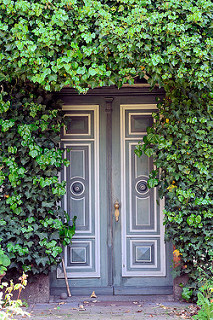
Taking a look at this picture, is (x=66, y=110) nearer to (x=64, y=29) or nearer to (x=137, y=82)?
(x=137, y=82)

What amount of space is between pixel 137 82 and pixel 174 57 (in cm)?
125

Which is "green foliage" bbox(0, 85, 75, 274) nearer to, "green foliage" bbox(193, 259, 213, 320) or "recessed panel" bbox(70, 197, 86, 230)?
"recessed panel" bbox(70, 197, 86, 230)

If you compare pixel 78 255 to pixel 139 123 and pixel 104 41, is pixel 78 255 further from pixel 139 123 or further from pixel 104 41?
pixel 104 41

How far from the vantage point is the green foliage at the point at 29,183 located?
519cm

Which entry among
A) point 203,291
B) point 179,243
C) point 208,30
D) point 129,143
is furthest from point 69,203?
point 208,30

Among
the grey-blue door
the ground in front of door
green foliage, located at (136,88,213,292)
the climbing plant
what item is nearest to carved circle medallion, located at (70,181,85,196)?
the grey-blue door

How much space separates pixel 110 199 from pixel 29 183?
1.12m

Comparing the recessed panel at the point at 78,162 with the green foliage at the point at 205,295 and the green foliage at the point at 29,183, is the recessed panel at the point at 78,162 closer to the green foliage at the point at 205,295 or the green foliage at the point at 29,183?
the green foliage at the point at 29,183

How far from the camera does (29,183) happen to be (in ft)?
17.3

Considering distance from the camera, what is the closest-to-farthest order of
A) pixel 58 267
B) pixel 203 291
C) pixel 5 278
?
1. pixel 203 291
2. pixel 5 278
3. pixel 58 267

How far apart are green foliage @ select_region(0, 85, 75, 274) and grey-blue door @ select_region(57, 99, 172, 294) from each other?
44cm

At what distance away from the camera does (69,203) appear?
19.0 feet

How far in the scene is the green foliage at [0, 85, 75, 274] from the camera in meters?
5.19

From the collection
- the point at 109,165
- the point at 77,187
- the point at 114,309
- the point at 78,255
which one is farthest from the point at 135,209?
the point at 114,309
